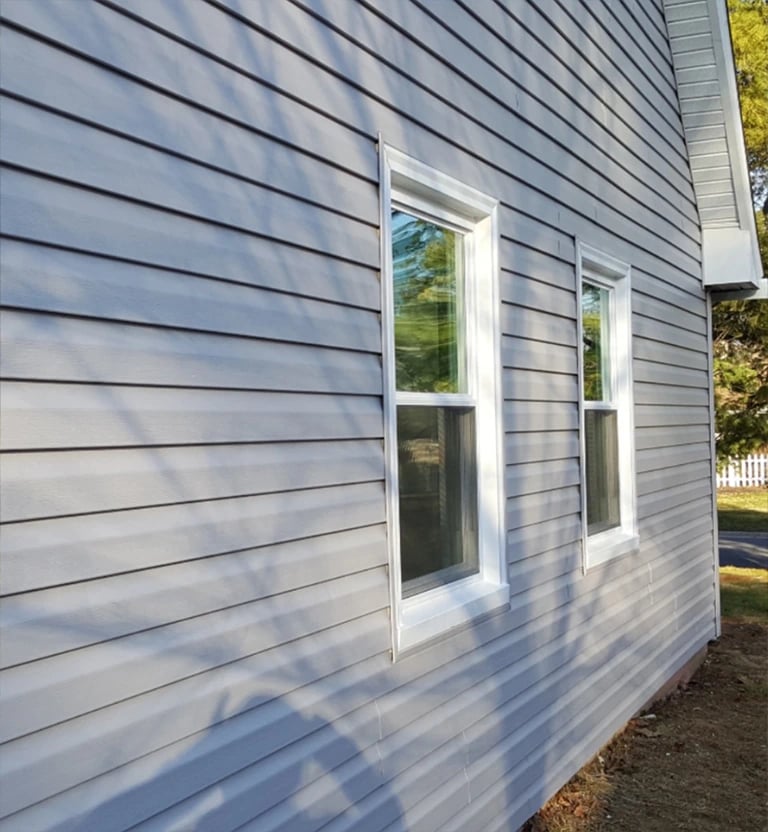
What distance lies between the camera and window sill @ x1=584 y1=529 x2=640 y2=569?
5199 millimetres

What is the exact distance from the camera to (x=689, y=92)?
7234 millimetres

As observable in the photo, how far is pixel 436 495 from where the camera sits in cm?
380

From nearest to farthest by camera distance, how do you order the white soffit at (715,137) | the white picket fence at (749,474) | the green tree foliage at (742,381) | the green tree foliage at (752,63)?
the white soffit at (715,137), the green tree foliage at (742,381), the green tree foliage at (752,63), the white picket fence at (749,474)

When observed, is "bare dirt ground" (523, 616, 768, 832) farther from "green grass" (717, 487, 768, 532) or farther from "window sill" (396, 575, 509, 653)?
"green grass" (717, 487, 768, 532)

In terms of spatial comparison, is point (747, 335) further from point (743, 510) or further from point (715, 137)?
point (743, 510)

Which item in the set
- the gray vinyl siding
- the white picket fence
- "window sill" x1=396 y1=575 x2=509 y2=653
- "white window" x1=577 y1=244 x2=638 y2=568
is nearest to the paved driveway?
"white window" x1=577 y1=244 x2=638 y2=568

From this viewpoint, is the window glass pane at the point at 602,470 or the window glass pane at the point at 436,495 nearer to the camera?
the window glass pane at the point at 436,495

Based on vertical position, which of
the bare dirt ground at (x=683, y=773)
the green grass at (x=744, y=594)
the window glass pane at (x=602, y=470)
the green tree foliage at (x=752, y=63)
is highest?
the green tree foliage at (x=752, y=63)

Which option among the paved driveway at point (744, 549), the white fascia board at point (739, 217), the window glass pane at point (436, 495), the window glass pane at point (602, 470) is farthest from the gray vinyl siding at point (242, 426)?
the paved driveway at point (744, 549)

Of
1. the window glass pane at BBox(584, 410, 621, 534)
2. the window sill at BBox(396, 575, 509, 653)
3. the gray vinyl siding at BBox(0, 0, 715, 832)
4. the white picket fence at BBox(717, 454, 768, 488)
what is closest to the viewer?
the gray vinyl siding at BBox(0, 0, 715, 832)

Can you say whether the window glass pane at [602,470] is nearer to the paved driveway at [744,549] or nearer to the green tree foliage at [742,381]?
the green tree foliage at [742,381]

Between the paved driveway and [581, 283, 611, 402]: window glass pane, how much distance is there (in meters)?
8.94

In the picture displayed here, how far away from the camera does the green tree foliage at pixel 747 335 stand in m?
12.5

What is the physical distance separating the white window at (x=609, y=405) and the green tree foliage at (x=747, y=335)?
7073 mm
